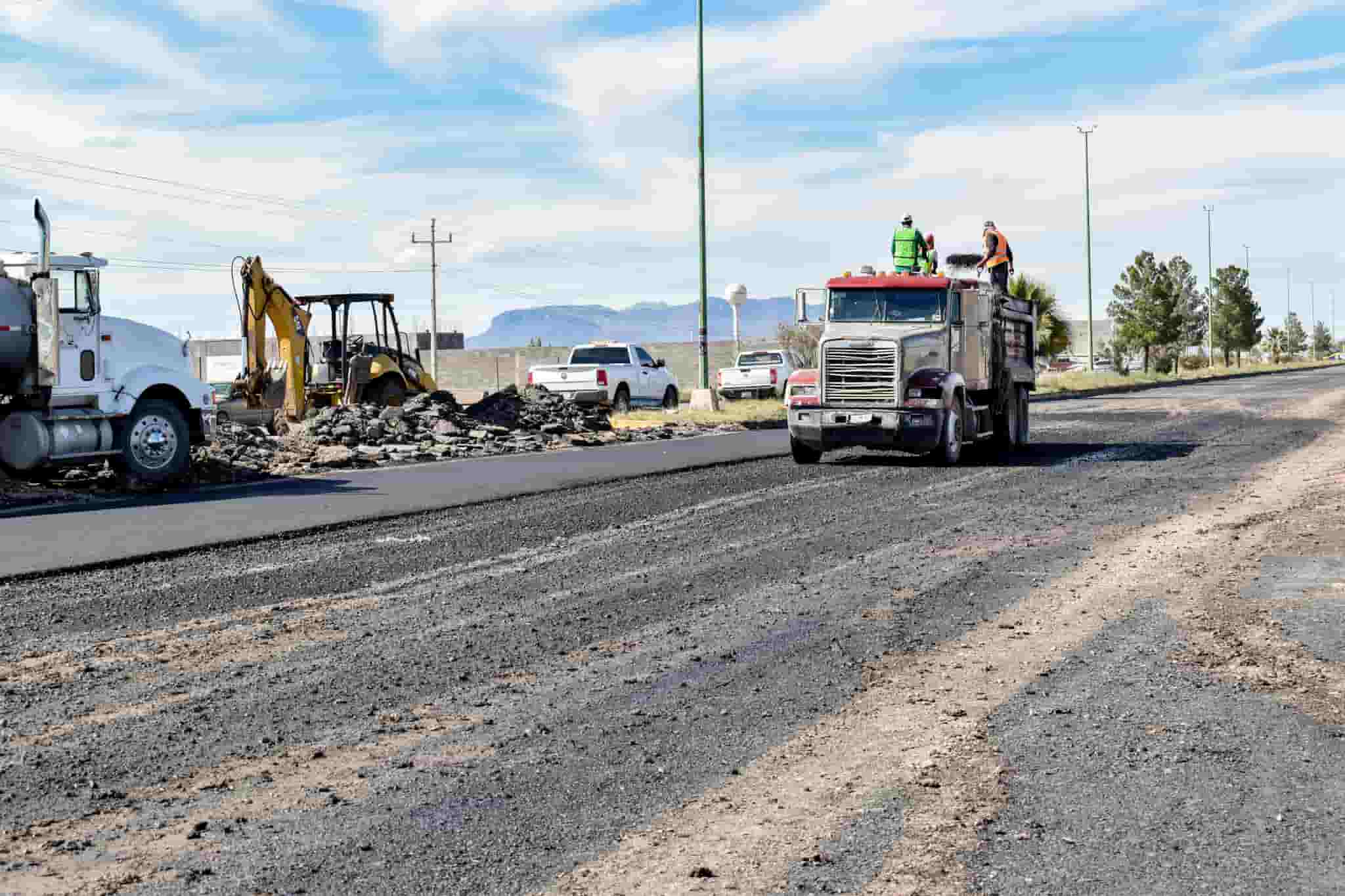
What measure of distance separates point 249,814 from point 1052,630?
4.84 metres

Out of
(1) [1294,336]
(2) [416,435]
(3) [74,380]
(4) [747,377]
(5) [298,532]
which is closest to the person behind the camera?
(5) [298,532]

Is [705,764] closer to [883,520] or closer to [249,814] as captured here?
[249,814]

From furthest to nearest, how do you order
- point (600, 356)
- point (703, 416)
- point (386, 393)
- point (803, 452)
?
point (600, 356) < point (703, 416) < point (386, 393) < point (803, 452)

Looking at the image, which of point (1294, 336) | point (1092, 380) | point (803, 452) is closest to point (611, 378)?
point (803, 452)

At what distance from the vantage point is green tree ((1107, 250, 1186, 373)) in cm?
7931

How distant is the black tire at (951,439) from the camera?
1962 centimetres

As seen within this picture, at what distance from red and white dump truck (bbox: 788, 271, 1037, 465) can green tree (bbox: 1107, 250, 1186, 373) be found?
2406 inches

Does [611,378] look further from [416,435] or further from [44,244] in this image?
[44,244]

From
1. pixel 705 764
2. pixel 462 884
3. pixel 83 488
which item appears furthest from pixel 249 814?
pixel 83 488

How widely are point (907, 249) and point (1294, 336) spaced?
14361 centimetres

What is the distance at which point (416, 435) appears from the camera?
24.6 meters

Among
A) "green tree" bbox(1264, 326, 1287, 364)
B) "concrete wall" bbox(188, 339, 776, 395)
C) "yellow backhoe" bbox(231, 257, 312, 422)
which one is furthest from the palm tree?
"green tree" bbox(1264, 326, 1287, 364)

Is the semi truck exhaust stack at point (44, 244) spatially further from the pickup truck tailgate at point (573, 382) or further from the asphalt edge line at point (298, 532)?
the pickup truck tailgate at point (573, 382)

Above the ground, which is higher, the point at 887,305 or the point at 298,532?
the point at 887,305
